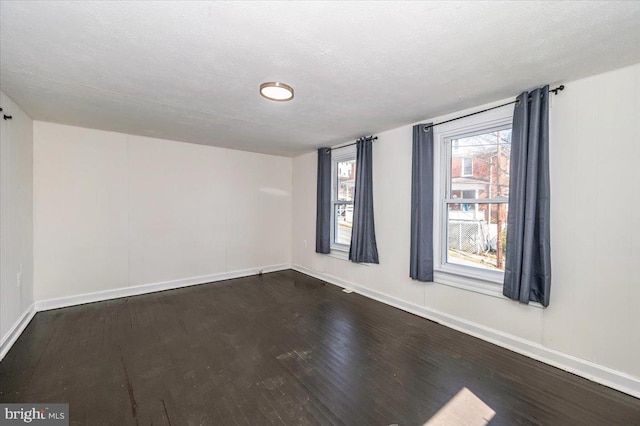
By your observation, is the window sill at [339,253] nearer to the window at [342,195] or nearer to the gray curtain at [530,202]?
the window at [342,195]

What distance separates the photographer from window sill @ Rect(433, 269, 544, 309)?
2.55m

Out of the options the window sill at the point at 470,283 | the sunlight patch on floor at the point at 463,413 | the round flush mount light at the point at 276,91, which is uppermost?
the round flush mount light at the point at 276,91

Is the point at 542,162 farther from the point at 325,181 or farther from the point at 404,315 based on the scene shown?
the point at 325,181

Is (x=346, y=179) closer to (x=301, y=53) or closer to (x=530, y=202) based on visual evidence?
(x=530, y=202)

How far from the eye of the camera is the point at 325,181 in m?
4.60

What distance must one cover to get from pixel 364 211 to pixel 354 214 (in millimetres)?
195

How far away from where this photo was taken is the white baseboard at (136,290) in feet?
10.9

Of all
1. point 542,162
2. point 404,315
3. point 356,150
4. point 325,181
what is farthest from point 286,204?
point 542,162

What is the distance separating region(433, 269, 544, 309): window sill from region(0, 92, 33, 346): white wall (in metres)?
4.31

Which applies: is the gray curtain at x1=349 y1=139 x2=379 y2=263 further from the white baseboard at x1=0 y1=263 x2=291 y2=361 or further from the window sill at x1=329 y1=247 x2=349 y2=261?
the white baseboard at x1=0 y1=263 x2=291 y2=361

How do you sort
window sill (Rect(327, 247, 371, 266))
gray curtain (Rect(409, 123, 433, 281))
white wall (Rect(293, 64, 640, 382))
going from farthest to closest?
window sill (Rect(327, 247, 371, 266)) < gray curtain (Rect(409, 123, 433, 281)) < white wall (Rect(293, 64, 640, 382))

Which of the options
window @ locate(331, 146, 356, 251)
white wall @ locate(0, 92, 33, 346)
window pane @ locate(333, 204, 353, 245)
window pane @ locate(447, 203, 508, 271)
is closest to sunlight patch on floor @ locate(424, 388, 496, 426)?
window pane @ locate(447, 203, 508, 271)

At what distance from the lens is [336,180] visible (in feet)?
15.6

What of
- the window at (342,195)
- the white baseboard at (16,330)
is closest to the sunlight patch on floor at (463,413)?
the window at (342,195)
